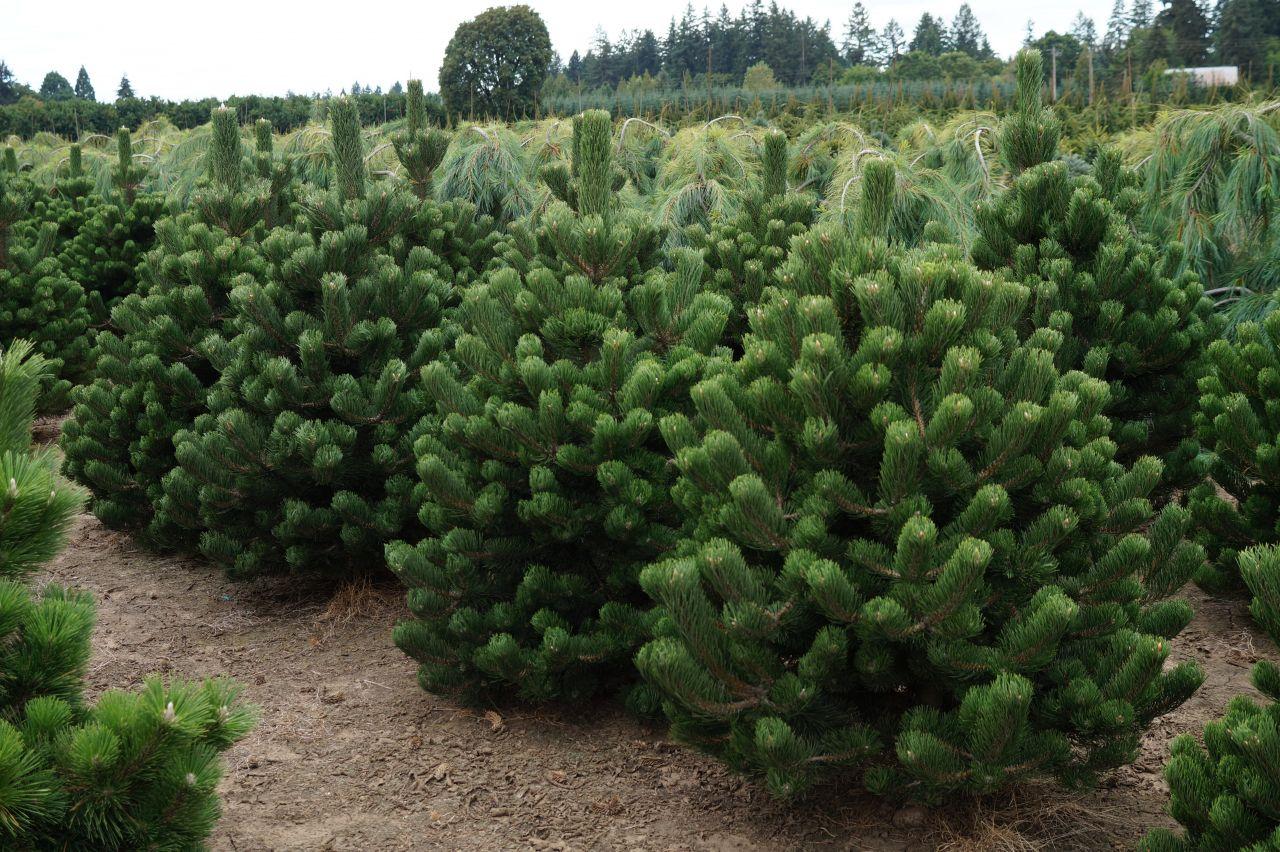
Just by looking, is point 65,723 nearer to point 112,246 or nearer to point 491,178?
point 491,178

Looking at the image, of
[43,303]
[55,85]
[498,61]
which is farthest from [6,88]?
[43,303]

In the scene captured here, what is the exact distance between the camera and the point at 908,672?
3.27 m

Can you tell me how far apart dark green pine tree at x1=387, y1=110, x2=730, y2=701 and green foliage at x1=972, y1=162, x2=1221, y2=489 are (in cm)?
186

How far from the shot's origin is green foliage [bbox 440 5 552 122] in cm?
2542

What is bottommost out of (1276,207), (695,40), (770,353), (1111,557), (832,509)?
(1111,557)

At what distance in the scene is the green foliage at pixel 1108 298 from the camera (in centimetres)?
511

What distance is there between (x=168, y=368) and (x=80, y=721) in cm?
442

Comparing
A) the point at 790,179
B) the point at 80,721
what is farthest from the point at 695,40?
the point at 80,721

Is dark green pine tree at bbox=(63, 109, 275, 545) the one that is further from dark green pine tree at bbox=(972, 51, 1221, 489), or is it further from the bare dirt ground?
dark green pine tree at bbox=(972, 51, 1221, 489)

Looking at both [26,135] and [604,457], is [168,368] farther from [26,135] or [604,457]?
[26,135]

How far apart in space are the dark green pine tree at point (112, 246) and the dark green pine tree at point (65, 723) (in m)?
9.71

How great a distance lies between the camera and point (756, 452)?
10.9ft

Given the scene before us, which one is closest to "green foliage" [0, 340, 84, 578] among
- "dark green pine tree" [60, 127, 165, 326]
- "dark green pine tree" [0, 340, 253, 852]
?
"dark green pine tree" [0, 340, 253, 852]

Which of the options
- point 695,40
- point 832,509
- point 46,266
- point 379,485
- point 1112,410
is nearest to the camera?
point 832,509
